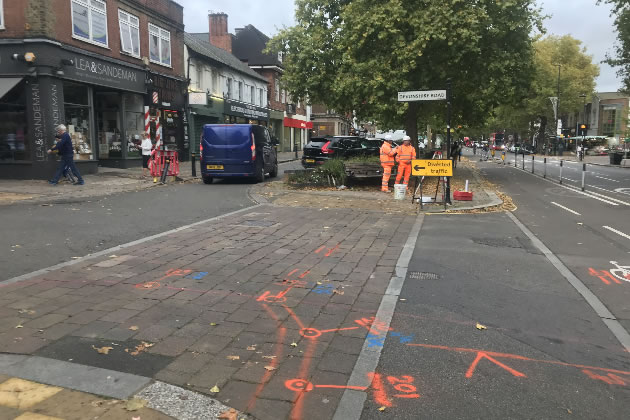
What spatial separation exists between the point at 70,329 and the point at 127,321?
427 millimetres

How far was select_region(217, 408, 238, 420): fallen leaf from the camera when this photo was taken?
2818 mm

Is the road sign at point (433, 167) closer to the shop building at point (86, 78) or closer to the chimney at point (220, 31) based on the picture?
the shop building at point (86, 78)

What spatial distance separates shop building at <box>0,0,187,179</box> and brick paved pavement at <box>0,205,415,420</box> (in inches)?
471

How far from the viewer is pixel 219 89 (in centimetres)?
3294

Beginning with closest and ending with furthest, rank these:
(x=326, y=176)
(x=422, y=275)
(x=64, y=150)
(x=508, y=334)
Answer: (x=508, y=334) → (x=422, y=275) → (x=64, y=150) → (x=326, y=176)

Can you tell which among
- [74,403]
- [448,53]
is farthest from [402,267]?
[448,53]

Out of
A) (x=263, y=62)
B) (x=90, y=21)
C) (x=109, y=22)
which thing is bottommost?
(x=90, y=21)

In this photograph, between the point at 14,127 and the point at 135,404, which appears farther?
the point at 14,127

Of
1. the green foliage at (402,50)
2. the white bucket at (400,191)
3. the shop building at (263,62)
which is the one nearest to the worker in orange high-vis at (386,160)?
the white bucket at (400,191)

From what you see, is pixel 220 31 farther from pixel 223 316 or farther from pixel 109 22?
pixel 223 316

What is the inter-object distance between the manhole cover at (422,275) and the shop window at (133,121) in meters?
18.6

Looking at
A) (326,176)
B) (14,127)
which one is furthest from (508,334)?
(14,127)

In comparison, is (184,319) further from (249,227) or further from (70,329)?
(249,227)

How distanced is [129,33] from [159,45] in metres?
2.61
